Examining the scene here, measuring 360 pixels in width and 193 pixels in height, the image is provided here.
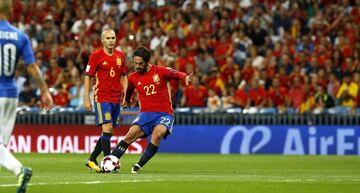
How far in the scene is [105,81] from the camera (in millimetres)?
18062

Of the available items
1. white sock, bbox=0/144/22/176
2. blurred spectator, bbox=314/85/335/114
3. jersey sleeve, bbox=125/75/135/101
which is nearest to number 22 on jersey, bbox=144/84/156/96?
jersey sleeve, bbox=125/75/135/101

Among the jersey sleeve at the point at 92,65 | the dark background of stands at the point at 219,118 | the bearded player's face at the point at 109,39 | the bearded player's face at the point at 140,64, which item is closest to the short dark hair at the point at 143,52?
the bearded player's face at the point at 140,64

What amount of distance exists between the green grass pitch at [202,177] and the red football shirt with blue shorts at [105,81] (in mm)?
998

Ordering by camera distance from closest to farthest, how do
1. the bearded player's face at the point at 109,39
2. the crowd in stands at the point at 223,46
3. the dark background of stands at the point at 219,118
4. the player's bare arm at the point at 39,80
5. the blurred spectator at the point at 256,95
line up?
1. the player's bare arm at the point at 39,80
2. the bearded player's face at the point at 109,39
3. the dark background of stands at the point at 219,118
4. the blurred spectator at the point at 256,95
5. the crowd in stands at the point at 223,46

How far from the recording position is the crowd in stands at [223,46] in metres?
27.6

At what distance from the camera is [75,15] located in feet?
111

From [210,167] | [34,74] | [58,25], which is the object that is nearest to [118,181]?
[34,74]

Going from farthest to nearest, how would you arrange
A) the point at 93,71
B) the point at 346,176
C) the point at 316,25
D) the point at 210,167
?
the point at 316,25 < the point at 210,167 < the point at 93,71 < the point at 346,176

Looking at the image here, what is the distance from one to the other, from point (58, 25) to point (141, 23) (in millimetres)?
2790

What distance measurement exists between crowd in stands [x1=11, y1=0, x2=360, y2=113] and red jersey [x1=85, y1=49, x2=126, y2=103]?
31.8ft

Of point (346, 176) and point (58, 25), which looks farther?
point (58, 25)

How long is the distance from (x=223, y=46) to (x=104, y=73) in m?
12.3

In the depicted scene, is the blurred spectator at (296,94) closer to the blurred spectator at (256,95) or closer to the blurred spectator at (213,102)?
the blurred spectator at (256,95)

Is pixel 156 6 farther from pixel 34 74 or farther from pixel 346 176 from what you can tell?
pixel 34 74
